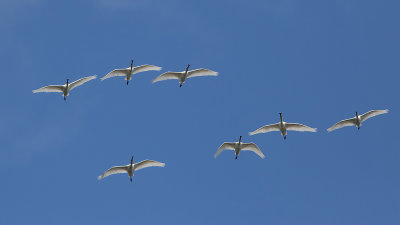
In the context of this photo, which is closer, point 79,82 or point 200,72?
point 200,72

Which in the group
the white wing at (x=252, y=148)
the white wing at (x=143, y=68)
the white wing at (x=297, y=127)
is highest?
the white wing at (x=143, y=68)

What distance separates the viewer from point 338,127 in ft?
229

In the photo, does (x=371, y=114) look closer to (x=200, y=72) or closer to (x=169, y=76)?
(x=200, y=72)

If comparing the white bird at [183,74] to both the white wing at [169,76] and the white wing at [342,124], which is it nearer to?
the white wing at [169,76]

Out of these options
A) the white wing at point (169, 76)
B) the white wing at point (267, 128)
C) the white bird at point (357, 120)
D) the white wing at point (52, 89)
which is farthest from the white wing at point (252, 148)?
the white wing at point (52, 89)

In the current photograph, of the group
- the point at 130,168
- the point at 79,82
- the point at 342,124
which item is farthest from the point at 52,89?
the point at 342,124

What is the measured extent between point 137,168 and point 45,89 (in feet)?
45.7

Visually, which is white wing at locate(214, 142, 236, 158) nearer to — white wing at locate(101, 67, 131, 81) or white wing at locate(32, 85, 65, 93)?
white wing at locate(101, 67, 131, 81)

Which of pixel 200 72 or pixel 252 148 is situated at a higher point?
pixel 200 72

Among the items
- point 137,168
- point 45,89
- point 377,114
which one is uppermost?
point 45,89

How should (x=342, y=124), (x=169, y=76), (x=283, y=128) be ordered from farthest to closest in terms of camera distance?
(x=169, y=76)
(x=342, y=124)
(x=283, y=128)

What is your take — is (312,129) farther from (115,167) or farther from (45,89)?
(45,89)

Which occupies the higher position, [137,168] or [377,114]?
[377,114]

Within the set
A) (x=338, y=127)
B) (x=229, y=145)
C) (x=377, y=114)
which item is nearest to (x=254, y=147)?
(x=229, y=145)
